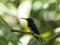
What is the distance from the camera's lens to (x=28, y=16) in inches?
78.5

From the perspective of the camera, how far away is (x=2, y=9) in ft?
6.57

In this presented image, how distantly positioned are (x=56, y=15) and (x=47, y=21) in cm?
9

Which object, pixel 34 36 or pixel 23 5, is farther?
pixel 23 5

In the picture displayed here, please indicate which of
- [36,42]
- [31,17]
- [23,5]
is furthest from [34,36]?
[23,5]

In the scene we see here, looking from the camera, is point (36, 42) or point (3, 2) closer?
point (36, 42)

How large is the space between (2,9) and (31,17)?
0.82 ft

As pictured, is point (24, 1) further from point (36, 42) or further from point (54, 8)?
point (36, 42)

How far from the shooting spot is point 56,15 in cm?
204

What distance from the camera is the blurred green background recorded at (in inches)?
75.0

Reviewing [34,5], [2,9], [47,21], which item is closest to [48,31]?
[47,21]

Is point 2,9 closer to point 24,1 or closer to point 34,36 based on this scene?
point 24,1

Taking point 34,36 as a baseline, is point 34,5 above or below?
above

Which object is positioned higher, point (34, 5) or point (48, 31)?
point (34, 5)

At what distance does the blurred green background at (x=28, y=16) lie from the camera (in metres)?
1.90
